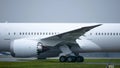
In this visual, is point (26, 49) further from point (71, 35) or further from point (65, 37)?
point (71, 35)

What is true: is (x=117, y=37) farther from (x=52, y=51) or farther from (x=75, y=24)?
(x=52, y=51)

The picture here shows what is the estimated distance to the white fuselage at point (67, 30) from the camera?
3425cm

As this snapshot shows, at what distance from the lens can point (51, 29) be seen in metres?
34.8

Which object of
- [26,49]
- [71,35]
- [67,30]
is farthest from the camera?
[67,30]

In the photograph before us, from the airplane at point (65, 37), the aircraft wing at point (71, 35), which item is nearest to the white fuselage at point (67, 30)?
the airplane at point (65, 37)

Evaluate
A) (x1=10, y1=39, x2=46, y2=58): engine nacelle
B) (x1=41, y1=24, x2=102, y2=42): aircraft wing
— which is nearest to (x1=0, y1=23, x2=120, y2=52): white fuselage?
(x1=41, y1=24, x2=102, y2=42): aircraft wing

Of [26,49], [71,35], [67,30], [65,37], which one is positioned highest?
[67,30]

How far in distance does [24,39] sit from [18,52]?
1900 millimetres

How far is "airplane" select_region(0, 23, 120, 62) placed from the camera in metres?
32.8

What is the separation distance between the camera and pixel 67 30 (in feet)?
113

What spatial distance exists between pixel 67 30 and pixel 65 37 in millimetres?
1718

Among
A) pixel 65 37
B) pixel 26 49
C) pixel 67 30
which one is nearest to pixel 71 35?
pixel 65 37

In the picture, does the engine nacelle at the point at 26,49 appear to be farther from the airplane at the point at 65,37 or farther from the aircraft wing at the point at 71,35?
the aircraft wing at the point at 71,35

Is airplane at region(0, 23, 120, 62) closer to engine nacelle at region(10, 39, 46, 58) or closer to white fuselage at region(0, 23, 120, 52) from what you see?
white fuselage at region(0, 23, 120, 52)
